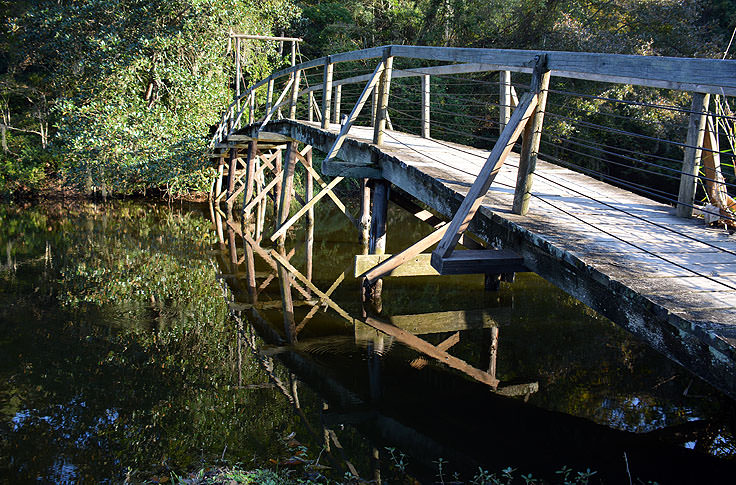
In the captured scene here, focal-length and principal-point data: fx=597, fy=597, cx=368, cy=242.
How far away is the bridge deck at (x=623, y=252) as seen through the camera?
2584mm

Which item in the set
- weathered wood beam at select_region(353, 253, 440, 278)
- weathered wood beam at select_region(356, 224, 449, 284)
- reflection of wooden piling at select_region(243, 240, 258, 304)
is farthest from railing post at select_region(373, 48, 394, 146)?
reflection of wooden piling at select_region(243, 240, 258, 304)

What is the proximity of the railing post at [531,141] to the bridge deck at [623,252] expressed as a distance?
0.11 metres

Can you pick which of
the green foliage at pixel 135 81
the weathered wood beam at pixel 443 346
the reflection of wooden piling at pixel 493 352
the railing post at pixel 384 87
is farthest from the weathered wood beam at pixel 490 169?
the green foliage at pixel 135 81

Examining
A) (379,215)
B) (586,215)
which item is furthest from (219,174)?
(586,215)

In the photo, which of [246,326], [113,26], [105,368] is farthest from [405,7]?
[105,368]

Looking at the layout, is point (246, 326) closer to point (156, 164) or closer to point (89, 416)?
point (89, 416)

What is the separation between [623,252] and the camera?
337cm

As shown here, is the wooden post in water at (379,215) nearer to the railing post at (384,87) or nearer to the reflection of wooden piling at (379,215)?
the reflection of wooden piling at (379,215)

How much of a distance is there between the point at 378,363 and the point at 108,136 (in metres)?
11.6

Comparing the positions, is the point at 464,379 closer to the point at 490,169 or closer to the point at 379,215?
the point at 379,215

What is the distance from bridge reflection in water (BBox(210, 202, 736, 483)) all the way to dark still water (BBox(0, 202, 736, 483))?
2cm

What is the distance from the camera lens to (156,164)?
1497 cm

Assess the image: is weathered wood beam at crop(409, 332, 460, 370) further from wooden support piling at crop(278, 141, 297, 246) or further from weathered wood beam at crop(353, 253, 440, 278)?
wooden support piling at crop(278, 141, 297, 246)

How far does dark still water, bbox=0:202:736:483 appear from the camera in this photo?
4.14 meters
